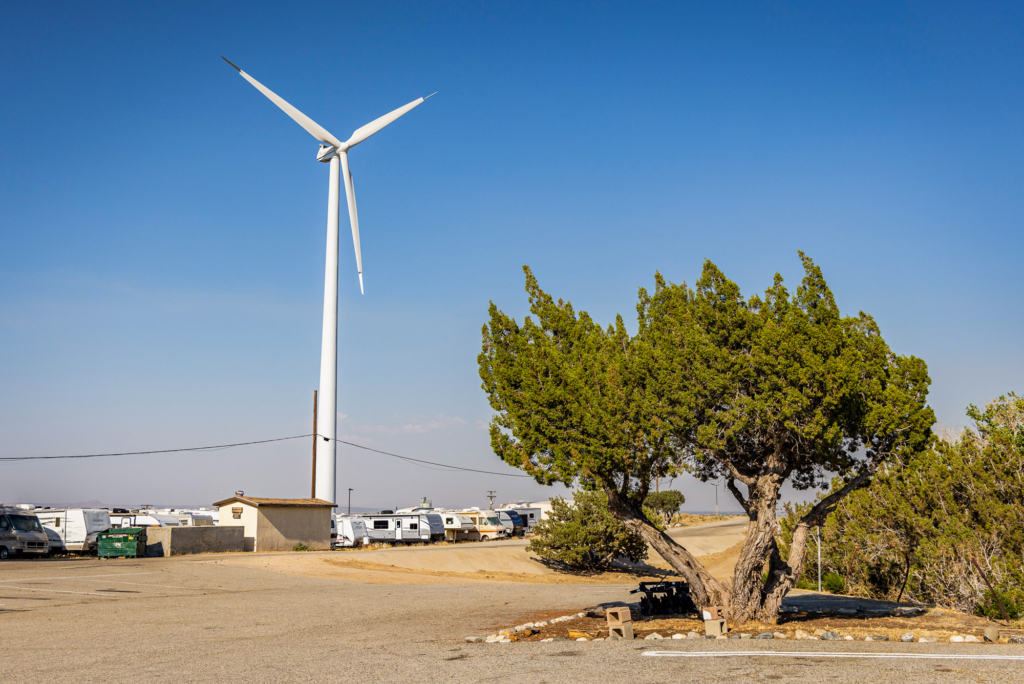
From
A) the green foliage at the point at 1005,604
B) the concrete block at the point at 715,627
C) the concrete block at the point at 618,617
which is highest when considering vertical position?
the concrete block at the point at 618,617

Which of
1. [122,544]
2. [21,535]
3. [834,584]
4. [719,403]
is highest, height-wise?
[719,403]

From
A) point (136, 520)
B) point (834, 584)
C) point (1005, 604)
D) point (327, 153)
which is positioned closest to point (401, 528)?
point (136, 520)

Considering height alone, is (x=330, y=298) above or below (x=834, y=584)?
above

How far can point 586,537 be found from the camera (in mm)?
37844

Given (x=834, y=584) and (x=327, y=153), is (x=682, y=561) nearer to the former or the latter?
(x=834, y=584)

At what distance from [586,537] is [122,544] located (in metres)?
22.9

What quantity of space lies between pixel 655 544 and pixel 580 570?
75.6 ft

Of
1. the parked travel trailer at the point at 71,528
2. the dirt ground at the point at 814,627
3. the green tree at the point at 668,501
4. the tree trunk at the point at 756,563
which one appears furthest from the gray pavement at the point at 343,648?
the green tree at the point at 668,501

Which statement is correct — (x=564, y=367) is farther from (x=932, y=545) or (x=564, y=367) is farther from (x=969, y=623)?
(x=932, y=545)

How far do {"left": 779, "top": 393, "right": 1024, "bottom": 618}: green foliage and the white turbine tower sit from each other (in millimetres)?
31676

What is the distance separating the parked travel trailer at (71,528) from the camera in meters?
40.7

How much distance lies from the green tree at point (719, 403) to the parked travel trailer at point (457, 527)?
143 ft

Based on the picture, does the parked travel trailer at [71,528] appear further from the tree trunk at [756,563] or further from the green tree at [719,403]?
the tree trunk at [756,563]

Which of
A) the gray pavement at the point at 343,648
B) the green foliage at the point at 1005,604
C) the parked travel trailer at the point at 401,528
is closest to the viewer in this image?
the gray pavement at the point at 343,648
